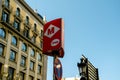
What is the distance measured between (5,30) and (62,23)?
1174 inches

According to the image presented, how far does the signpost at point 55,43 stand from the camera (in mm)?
8742

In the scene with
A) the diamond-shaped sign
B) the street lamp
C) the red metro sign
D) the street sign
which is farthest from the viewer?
the street lamp

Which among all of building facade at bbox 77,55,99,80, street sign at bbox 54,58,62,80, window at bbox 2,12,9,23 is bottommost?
street sign at bbox 54,58,62,80

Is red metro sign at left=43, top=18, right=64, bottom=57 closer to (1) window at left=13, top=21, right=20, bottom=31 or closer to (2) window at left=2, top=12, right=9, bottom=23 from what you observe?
(2) window at left=2, top=12, right=9, bottom=23

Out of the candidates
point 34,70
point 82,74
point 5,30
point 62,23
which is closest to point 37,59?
point 34,70

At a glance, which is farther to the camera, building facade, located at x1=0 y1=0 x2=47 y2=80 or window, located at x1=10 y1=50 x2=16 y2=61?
window, located at x1=10 y1=50 x2=16 y2=61

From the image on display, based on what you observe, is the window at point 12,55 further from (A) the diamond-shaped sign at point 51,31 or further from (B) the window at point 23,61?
(A) the diamond-shaped sign at point 51,31

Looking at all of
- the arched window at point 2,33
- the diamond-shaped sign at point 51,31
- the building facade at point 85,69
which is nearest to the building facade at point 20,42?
the arched window at point 2,33

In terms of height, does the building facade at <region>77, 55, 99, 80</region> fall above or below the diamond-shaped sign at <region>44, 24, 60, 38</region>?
below

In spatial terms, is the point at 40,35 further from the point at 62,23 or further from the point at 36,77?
the point at 62,23

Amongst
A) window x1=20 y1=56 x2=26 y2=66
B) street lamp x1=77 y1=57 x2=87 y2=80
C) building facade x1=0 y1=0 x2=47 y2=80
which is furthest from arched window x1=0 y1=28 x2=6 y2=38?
street lamp x1=77 y1=57 x2=87 y2=80

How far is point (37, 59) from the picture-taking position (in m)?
47.5

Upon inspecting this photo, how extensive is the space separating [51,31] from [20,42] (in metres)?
33.3

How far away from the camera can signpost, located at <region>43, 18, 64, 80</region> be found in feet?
28.7
